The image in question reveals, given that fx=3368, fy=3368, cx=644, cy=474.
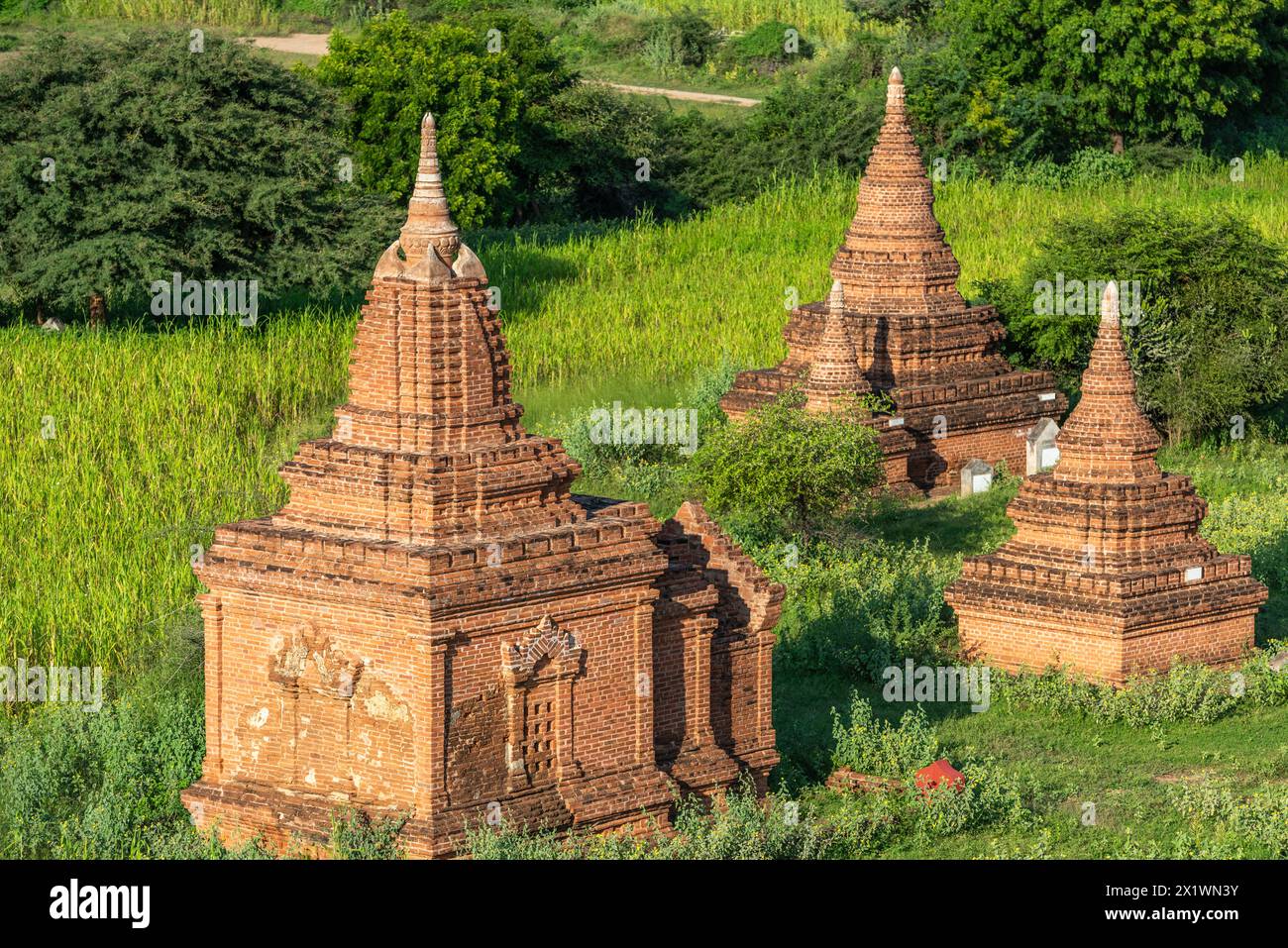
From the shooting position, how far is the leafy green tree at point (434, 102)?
61906 millimetres

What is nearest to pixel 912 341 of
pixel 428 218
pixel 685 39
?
pixel 428 218

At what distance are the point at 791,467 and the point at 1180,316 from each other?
Result: 10523 mm

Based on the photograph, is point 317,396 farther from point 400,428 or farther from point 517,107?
point 400,428

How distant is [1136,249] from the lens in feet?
163

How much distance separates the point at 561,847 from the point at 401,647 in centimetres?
217

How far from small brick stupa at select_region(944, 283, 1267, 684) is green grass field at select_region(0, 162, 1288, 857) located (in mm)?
1239

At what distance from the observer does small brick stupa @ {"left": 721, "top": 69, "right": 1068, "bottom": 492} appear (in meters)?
45.6

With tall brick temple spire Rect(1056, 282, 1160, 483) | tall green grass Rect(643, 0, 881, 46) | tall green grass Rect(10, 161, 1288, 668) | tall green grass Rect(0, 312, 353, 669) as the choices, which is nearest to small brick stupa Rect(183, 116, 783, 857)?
tall green grass Rect(0, 312, 353, 669)

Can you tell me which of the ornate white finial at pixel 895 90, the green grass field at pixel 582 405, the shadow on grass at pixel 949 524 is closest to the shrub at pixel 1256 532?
the green grass field at pixel 582 405

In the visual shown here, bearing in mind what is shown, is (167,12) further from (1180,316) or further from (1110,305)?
(1110,305)

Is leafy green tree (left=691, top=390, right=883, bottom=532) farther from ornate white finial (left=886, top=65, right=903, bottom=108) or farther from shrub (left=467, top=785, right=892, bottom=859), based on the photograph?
shrub (left=467, top=785, right=892, bottom=859)

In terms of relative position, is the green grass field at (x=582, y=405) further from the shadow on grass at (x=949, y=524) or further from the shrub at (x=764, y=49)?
the shrub at (x=764, y=49)

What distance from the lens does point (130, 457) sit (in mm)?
44188

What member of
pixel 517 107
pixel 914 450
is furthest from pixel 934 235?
pixel 517 107
